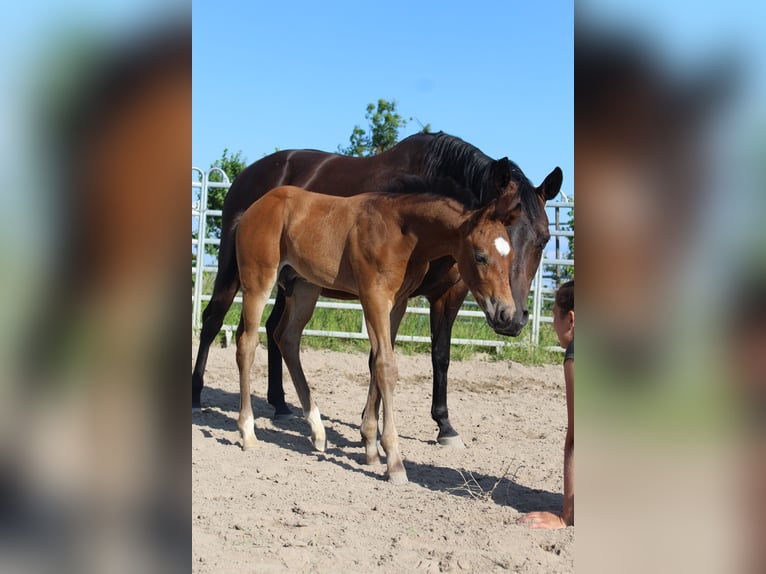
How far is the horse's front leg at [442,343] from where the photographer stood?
17.3 ft

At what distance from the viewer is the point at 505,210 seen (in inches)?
161

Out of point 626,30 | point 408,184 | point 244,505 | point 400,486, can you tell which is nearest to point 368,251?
point 408,184

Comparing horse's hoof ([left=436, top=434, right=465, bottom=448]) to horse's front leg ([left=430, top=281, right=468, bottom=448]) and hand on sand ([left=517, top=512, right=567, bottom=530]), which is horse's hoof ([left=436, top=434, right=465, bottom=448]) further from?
hand on sand ([left=517, top=512, right=567, bottom=530])

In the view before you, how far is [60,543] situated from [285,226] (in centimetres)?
439

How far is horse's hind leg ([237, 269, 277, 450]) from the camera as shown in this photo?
4.82 m

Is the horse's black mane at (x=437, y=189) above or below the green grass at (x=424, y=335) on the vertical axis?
above

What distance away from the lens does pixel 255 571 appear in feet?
8.10

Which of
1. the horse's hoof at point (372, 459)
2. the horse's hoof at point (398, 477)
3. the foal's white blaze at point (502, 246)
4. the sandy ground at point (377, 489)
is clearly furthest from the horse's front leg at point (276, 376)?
the foal's white blaze at point (502, 246)

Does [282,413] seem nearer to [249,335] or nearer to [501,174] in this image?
[249,335]

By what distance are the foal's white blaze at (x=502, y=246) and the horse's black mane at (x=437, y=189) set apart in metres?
0.37

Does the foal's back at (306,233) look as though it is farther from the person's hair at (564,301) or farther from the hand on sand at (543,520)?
the hand on sand at (543,520)

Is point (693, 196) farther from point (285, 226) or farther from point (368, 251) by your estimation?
point (285, 226)

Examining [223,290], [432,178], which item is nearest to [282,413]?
[223,290]

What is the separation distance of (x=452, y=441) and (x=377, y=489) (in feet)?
4.25
